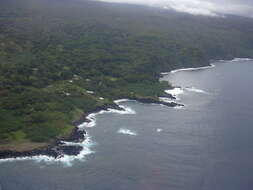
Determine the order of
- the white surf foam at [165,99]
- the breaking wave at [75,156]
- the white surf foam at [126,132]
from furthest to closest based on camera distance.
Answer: the white surf foam at [165,99] < the white surf foam at [126,132] < the breaking wave at [75,156]

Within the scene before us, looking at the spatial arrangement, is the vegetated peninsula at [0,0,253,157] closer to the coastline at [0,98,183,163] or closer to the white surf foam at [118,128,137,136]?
the coastline at [0,98,183,163]

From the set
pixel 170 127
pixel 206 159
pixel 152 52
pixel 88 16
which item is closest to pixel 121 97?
pixel 170 127

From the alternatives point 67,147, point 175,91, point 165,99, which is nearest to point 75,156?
point 67,147

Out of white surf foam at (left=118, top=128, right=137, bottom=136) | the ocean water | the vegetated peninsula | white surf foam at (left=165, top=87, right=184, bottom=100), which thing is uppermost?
the vegetated peninsula

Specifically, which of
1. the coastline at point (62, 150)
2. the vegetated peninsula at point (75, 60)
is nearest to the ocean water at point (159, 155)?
the coastline at point (62, 150)

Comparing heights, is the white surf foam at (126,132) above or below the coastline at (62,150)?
below

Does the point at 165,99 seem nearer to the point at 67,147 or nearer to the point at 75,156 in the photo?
the point at 67,147

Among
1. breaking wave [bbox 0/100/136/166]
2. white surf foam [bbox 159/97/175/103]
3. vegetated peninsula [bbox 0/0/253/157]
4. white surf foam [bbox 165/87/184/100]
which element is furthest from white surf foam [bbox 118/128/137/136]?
white surf foam [bbox 165/87/184/100]

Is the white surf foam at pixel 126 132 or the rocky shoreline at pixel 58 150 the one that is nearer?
the rocky shoreline at pixel 58 150

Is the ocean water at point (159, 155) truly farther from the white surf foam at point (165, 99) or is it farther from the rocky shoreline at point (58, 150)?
the white surf foam at point (165, 99)
